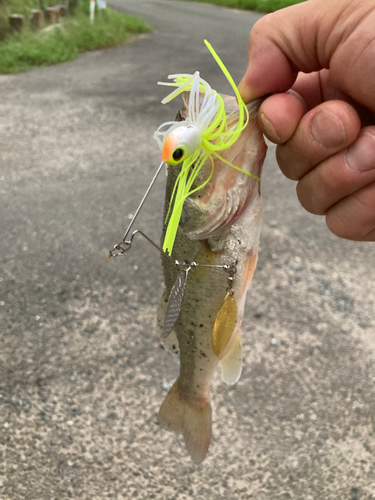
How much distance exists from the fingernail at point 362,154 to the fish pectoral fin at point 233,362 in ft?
2.19

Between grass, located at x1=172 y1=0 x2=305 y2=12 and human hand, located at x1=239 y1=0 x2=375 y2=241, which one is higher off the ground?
human hand, located at x1=239 y1=0 x2=375 y2=241

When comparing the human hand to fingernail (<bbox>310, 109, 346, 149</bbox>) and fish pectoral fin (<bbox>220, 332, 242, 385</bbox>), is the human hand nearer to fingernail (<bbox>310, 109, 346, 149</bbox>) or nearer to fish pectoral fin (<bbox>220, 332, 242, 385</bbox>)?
fingernail (<bbox>310, 109, 346, 149</bbox>)

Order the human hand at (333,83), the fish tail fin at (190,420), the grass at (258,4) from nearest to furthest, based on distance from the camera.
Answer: the human hand at (333,83) → the fish tail fin at (190,420) → the grass at (258,4)

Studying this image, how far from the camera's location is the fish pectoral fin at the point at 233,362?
144cm

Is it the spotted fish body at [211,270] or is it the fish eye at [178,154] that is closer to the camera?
the fish eye at [178,154]

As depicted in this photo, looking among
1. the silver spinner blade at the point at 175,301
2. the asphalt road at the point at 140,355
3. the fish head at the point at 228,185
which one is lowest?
the asphalt road at the point at 140,355

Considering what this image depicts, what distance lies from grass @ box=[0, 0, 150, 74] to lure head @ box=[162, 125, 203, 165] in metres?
7.05

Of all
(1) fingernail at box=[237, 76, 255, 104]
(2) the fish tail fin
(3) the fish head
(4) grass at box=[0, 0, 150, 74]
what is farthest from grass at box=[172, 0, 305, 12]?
(2) the fish tail fin

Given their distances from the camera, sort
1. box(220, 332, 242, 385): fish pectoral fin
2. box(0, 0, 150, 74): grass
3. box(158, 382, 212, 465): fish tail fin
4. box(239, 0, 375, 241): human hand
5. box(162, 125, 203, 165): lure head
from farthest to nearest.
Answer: box(0, 0, 150, 74): grass
box(158, 382, 212, 465): fish tail fin
box(220, 332, 242, 385): fish pectoral fin
box(239, 0, 375, 241): human hand
box(162, 125, 203, 165): lure head

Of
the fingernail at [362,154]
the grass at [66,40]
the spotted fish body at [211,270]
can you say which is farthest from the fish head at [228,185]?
the grass at [66,40]

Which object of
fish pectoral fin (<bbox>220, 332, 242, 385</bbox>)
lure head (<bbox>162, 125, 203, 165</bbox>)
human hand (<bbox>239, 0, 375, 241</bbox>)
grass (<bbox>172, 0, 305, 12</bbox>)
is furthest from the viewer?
grass (<bbox>172, 0, 305, 12</bbox>)

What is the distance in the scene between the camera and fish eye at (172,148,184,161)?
2.91 ft

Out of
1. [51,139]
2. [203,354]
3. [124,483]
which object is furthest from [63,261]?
[51,139]

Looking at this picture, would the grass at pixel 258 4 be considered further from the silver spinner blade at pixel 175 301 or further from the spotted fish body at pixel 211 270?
the silver spinner blade at pixel 175 301
